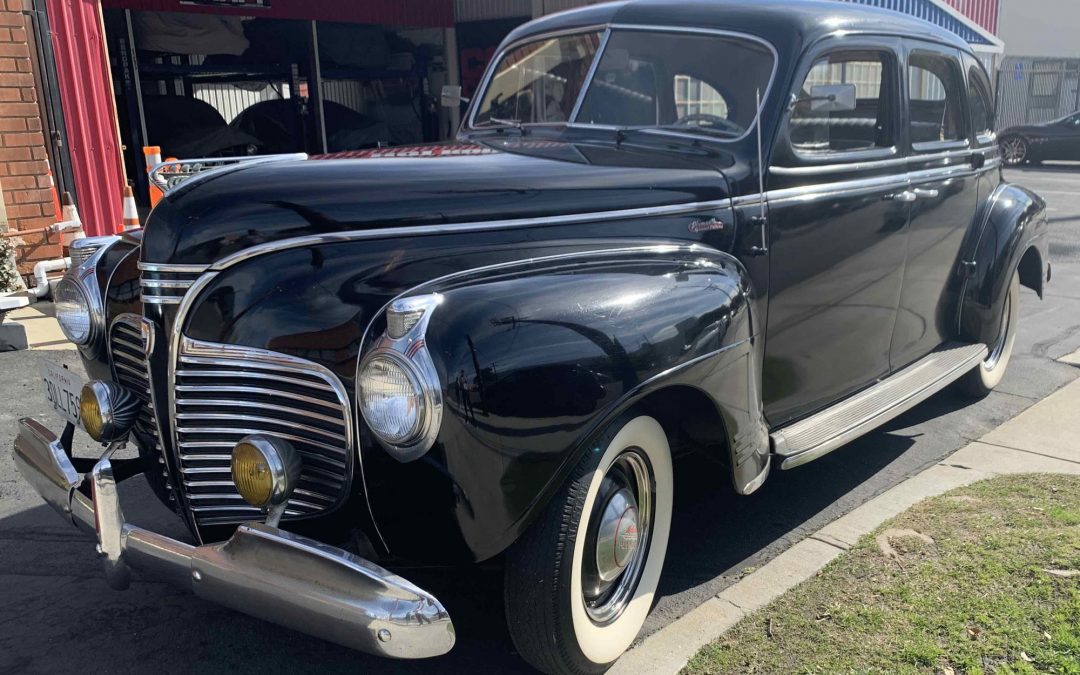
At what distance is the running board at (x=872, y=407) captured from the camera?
10.5ft

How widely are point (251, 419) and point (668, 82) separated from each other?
202 cm

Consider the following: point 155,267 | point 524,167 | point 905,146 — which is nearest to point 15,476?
point 155,267

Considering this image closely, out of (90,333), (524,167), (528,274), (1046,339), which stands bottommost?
(1046,339)

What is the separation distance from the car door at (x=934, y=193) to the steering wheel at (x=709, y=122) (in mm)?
1047

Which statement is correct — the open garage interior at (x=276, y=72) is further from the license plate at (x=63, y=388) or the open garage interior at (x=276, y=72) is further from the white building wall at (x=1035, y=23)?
the white building wall at (x=1035, y=23)

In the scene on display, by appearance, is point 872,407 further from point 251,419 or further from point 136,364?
point 136,364

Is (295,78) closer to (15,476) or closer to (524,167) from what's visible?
(15,476)

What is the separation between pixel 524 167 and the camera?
294 cm

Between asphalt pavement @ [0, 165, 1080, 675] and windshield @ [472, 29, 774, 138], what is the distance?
126 centimetres

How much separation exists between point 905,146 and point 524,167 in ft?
6.19

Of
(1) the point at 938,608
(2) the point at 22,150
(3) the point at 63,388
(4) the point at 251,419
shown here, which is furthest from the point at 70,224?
(1) the point at 938,608

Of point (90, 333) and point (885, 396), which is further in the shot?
point (885, 396)

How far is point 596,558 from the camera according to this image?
2.56 meters

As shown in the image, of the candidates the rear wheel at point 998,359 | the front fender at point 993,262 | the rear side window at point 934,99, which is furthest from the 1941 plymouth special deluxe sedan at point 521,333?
the rear wheel at point 998,359
